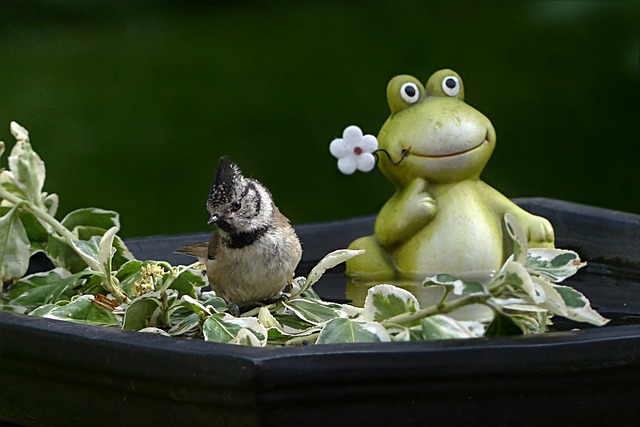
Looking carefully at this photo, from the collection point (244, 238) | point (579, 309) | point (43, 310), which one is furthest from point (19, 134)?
point (579, 309)

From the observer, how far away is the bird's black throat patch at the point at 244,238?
6.74ft

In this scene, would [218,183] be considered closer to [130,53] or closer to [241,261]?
[241,261]

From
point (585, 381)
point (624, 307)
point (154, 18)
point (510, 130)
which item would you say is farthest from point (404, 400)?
point (154, 18)

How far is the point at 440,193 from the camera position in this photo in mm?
2338

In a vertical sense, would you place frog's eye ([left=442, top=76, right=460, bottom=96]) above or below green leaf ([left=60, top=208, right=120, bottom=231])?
above

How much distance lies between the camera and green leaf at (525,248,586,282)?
5.98ft

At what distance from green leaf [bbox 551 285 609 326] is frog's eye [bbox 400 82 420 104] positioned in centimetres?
72

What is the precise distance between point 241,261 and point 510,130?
3.84 meters

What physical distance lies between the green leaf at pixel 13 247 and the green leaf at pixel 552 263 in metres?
0.96

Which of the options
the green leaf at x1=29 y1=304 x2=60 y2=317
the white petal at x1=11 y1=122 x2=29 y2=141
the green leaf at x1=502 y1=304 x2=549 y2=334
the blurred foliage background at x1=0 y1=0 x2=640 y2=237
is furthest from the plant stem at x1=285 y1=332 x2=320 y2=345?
the blurred foliage background at x1=0 y1=0 x2=640 y2=237

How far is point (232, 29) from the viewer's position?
7016 millimetres

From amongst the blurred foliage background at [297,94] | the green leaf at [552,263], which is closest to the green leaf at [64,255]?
the green leaf at [552,263]

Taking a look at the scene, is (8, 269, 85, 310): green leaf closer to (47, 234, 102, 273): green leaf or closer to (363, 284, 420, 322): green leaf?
(47, 234, 102, 273): green leaf

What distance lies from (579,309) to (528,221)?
68cm
